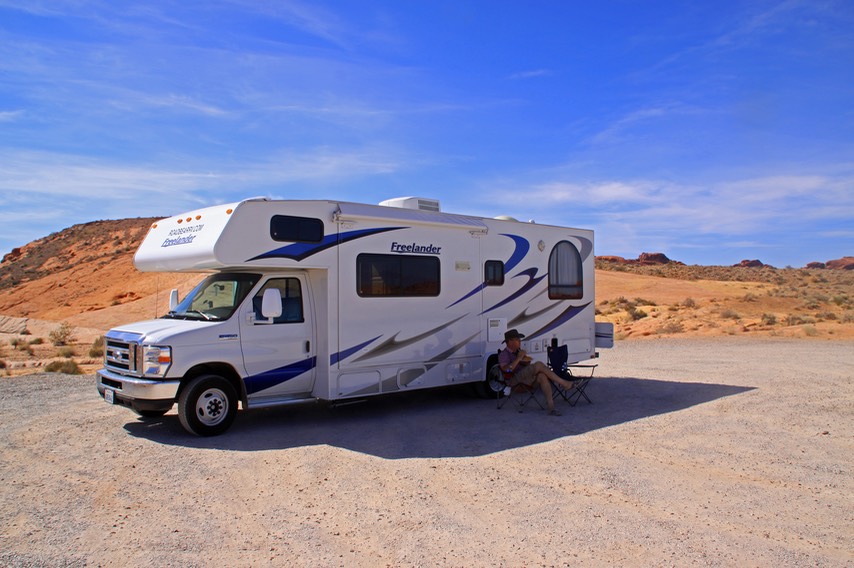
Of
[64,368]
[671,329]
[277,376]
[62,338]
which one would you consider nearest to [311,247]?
[277,376]

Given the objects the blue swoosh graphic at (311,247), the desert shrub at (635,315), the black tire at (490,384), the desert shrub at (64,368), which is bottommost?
the desert shrub at (64,368)

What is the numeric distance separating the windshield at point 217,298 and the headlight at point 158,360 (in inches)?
30.0

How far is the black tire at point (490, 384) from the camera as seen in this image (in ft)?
36.2

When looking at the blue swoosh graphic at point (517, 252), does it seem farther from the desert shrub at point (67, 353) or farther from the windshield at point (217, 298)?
the desert shrub at point (67, 353)

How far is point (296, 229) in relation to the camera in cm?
890

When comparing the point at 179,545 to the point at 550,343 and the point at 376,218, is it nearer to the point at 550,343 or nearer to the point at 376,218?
the point at 376,218

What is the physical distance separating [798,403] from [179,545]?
8952 mm

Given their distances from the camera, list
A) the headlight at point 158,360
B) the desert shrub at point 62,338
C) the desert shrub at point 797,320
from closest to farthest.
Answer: the headlight at point 158,360, the desert shrub at point 797,320, the desert shrub at point 62,338

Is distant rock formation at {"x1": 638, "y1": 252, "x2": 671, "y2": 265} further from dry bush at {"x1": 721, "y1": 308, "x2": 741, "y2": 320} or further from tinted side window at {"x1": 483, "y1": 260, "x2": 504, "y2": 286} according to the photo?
tinted side window at {"x1": 483, "y1": 260, "x2": 504, "y2": 286}

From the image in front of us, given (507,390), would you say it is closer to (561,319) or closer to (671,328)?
(561,319)

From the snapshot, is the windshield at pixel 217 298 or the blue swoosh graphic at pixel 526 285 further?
the blue swoosh graphic at pixel 526 285

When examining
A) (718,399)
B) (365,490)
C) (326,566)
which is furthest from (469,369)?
(326,566)

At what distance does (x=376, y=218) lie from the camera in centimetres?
968

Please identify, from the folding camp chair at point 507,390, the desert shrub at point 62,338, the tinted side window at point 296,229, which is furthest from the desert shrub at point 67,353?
the folding camp chair at point 507,390
